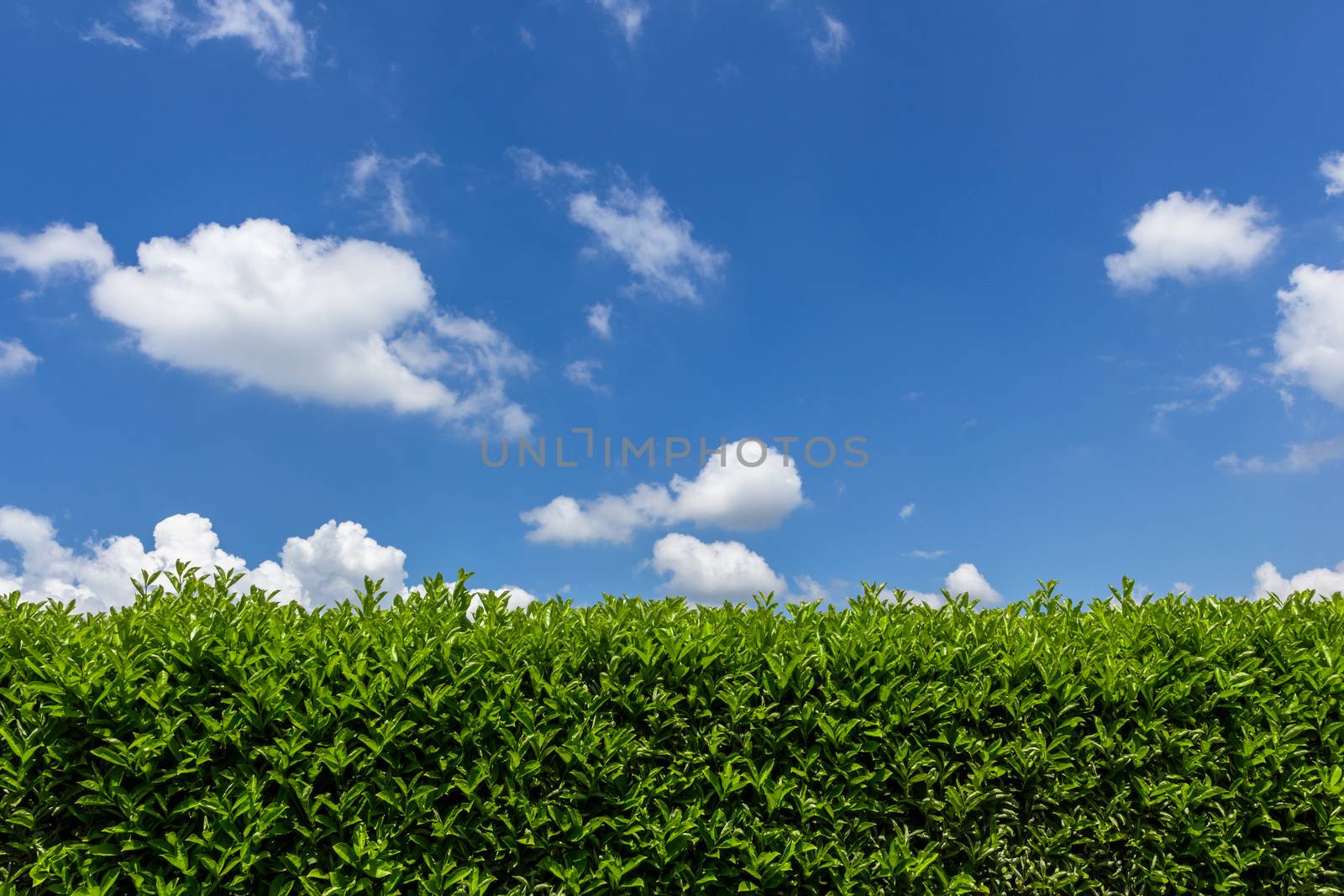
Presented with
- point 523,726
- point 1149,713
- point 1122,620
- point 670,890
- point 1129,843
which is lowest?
point 670,890

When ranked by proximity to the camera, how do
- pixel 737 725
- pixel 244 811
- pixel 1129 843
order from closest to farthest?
pixel 244 811
pixel 737 725
pixel 1129 843

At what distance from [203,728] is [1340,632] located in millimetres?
9048

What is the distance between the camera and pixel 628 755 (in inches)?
235

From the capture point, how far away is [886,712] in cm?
629

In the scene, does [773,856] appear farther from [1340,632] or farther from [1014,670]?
[1340,632]

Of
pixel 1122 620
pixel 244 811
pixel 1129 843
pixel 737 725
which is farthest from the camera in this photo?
pixel 1122 620

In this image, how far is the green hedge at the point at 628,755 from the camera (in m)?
5.72

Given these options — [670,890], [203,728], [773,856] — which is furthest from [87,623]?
[773,856]

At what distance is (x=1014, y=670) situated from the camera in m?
6.53

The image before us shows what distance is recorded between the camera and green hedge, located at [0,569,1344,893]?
5.72 meters

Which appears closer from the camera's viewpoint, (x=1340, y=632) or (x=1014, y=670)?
(x=1014, y=670)

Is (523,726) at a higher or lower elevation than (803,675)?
lower

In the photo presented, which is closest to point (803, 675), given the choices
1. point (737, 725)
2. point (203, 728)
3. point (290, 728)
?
point (737, 725)

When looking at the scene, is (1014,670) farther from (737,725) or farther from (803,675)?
(737,725)
